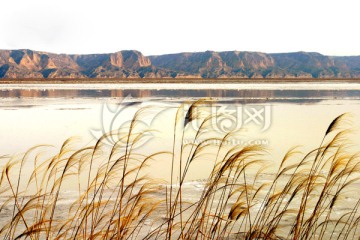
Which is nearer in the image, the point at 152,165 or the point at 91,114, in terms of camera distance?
the point at 152,165

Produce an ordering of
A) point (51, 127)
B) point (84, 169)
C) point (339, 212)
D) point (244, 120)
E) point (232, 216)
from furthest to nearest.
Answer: point (244, 120)
point (51, 127)
point (84, 169)
point (339, 212)
point (232, 216)

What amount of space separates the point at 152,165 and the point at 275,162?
2.43m

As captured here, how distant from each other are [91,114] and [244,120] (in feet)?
21.6

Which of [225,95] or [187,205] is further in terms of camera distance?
[225,95]

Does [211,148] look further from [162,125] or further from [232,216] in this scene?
[232,216]

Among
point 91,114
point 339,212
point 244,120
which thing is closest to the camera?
point 339,212

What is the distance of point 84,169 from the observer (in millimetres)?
8078

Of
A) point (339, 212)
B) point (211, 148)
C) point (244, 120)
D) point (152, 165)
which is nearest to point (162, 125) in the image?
point (244, 120)

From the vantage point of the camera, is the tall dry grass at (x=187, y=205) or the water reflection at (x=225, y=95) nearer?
the tall dry grass at (x=187, y=205)

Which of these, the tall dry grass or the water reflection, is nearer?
the tall dry grass

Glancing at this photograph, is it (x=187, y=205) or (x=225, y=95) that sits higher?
(x=225, y=95)

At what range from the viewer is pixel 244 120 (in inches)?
631

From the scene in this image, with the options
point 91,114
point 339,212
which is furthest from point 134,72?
point 339,212

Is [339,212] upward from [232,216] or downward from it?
downward
